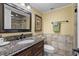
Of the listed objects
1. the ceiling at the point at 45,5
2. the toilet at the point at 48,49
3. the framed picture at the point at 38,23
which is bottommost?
the toilet at the point at 48,49

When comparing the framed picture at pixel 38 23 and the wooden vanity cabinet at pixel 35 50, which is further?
the framed picture at pixel 38 23

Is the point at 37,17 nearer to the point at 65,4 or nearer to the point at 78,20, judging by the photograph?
the point at 65,4

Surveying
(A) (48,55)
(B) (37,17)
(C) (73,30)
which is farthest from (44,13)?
(A) (48,55)

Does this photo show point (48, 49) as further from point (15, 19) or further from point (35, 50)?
point (15, 19)

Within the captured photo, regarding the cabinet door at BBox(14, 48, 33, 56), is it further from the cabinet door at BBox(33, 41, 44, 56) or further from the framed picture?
the framed picture

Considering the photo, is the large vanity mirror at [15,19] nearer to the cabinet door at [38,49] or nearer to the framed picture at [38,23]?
the framed picture at [38,23]

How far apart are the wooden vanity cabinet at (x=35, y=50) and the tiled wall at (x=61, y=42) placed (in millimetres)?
114

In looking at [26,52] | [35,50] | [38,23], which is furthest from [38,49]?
[38,23]

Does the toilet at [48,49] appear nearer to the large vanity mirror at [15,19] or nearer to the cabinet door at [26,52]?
the cabinet door at [26,52]

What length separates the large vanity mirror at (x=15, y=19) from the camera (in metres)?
1.09

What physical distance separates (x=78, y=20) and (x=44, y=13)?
0.41 metres

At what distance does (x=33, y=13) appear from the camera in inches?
45.6

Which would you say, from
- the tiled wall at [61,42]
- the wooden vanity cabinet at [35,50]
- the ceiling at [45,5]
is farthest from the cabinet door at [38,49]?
the ceiling at [45,5]

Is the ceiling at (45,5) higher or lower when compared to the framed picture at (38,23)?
higher
